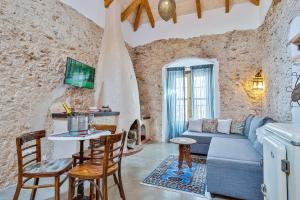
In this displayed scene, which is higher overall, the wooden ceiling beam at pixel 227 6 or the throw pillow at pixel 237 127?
the wooden ceiling beam at pixel 227 6

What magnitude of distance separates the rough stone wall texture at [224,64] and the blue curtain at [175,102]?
1.08 ft

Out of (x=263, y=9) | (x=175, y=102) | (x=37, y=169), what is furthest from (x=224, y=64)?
(x=37, y=169)

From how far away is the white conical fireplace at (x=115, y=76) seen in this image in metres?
4.09

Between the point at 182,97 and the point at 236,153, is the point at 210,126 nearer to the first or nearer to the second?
the point at 182,97

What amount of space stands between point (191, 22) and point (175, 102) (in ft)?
8.54

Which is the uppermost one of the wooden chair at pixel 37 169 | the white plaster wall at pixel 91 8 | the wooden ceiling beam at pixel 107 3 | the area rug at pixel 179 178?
the wooden ceiling beam at pixel 107 3

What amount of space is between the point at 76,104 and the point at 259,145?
11.3 feet

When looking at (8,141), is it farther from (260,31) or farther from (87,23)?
(260,31)

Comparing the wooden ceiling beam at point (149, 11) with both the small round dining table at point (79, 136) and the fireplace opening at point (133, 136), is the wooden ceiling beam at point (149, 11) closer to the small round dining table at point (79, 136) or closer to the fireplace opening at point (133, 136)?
the fireplace opening at point (133, 136)

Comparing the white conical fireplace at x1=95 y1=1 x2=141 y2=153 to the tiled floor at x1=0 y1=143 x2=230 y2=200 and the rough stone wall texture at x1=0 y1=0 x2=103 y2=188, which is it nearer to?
the rough stone wall texture at x1=0 y1=0 x2=103 y2=188

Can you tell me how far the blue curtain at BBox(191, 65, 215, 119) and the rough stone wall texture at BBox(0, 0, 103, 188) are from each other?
3740 millimetres

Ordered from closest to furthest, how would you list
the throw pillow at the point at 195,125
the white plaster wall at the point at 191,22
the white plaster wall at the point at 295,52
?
→ the white plaster wall at the point at 295,52 < the white plaster wall at the point at 191,22 < the throw pillow at the point at 195,125

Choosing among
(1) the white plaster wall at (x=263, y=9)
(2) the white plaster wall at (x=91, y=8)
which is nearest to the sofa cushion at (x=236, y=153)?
(1) the white plaster wall at (x=263, y=9)

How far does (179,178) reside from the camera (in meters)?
2.69
